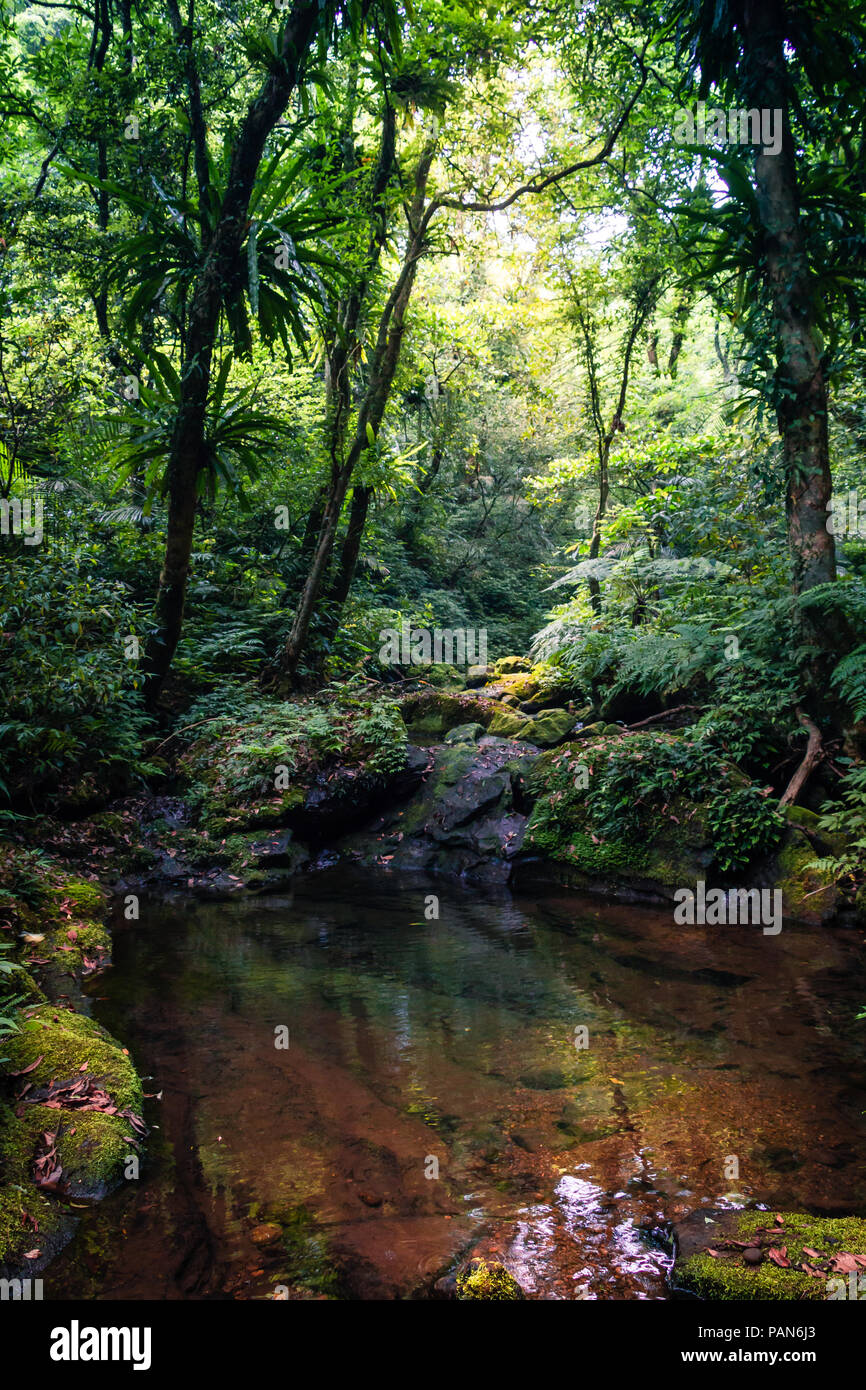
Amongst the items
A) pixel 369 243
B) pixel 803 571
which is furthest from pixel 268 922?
pixel 369 243

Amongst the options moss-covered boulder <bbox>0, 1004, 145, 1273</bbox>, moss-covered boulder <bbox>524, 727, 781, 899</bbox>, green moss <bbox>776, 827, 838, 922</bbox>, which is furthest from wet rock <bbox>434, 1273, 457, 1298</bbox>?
moss-covered boulder <bbox>524, 727, 781, 899</bbox>

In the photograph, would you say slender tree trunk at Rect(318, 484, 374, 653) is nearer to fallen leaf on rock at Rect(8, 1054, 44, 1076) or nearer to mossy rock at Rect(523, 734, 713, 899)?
mossy rock at Rect(523, 734, 713, 899)

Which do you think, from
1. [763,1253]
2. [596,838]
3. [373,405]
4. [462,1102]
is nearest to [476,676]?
[373,405]

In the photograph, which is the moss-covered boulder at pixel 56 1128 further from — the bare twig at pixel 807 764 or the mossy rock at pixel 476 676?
the mossy rock at pixel 476 676

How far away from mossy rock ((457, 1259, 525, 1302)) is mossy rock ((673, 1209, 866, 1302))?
53cm

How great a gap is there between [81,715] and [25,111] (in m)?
10.0

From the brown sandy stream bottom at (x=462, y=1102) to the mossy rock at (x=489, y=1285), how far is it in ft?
0.40

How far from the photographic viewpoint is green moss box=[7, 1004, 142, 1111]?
3.12 meters

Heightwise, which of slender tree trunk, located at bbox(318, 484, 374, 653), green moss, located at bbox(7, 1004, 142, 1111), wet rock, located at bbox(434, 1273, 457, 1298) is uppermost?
slender tree trunk, located at bbox(318, 484, 374, 653)

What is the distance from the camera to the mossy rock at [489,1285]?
2189 millimetres

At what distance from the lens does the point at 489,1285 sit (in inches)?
86.8

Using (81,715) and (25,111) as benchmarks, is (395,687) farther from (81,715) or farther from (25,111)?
(25,111)

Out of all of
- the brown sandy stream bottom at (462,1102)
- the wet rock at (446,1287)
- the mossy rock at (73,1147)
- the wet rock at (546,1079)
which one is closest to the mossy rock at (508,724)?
the brown sandy stream bottom at (462,1102)

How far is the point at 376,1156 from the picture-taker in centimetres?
302
